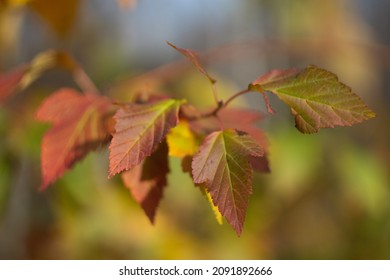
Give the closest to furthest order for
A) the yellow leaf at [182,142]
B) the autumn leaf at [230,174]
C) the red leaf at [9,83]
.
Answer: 1. the autumn leaf at [230,174]
2. the yellow leaf at [182,142]
3. the red leaf at [9,83]

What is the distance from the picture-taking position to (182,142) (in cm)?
66

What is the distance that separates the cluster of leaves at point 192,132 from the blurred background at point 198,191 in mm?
238

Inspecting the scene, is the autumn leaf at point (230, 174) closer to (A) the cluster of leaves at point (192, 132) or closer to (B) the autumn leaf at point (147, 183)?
(A) the cluster of leaves at point (192, 132)

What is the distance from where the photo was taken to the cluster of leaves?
545 mm

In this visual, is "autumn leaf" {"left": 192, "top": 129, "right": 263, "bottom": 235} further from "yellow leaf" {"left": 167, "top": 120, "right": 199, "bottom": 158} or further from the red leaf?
the red leaf

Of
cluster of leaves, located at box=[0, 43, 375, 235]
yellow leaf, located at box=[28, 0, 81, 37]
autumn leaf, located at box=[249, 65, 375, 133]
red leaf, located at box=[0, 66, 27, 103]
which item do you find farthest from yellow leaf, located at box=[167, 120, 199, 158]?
yellow leaf, located at box=[28, 0, 81, 37]

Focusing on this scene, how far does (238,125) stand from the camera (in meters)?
0.73

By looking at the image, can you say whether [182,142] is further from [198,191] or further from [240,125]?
[198,191]

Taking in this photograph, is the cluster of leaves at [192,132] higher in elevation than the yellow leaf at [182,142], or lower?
higher

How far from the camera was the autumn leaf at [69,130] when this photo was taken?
0.70 meters

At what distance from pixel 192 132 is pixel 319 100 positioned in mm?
159

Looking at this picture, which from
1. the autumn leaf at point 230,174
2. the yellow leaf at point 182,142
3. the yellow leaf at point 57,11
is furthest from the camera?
the yellow leaf at point 57,11

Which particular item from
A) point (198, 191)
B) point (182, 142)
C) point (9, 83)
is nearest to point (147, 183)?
point (182, 142)

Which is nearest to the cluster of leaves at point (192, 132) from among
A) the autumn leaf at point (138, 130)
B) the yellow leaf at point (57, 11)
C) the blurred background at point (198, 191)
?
the autumn leaf at point (138, 130)
